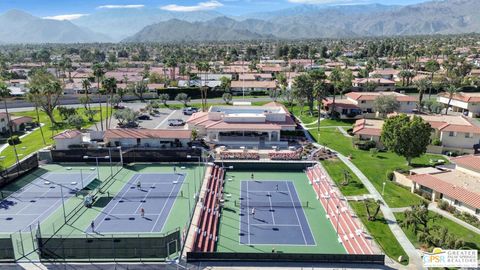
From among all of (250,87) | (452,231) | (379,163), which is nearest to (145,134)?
(379,163)

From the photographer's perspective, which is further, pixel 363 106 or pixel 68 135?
pixel 363 106

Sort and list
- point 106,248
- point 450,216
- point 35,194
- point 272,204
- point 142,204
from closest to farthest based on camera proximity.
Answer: point 106,248
point 450,216
point 142,204
point 272,204
point 35,194

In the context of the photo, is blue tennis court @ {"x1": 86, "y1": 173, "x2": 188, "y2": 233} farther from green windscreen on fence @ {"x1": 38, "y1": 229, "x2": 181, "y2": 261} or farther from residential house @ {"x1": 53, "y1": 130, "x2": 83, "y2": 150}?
residential house @ {"x1": 53, "y1": 130, "x2": 83, "y2": 150}

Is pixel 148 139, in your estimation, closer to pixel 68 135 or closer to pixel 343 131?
pixel 68 135

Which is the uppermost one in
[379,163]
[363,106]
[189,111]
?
[363,106]

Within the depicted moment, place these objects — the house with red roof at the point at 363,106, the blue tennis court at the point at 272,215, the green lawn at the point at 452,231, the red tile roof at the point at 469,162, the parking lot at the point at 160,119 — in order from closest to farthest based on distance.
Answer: the green lawn at the point at 452,231 < the blue tennis court at the point at 272,215 < the red tile roof at the point at 469,162 < the parking lot at the point at 160,119 < the house with red roof at the point at 363,106

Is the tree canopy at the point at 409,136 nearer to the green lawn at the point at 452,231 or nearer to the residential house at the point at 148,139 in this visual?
the green lawn at the point at 452,231

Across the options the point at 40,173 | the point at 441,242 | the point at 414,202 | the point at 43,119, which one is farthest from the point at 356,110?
the point at 43,119

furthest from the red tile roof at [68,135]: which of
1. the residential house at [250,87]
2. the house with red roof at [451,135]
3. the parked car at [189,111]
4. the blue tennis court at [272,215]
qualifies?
the residential house at [250,87]
